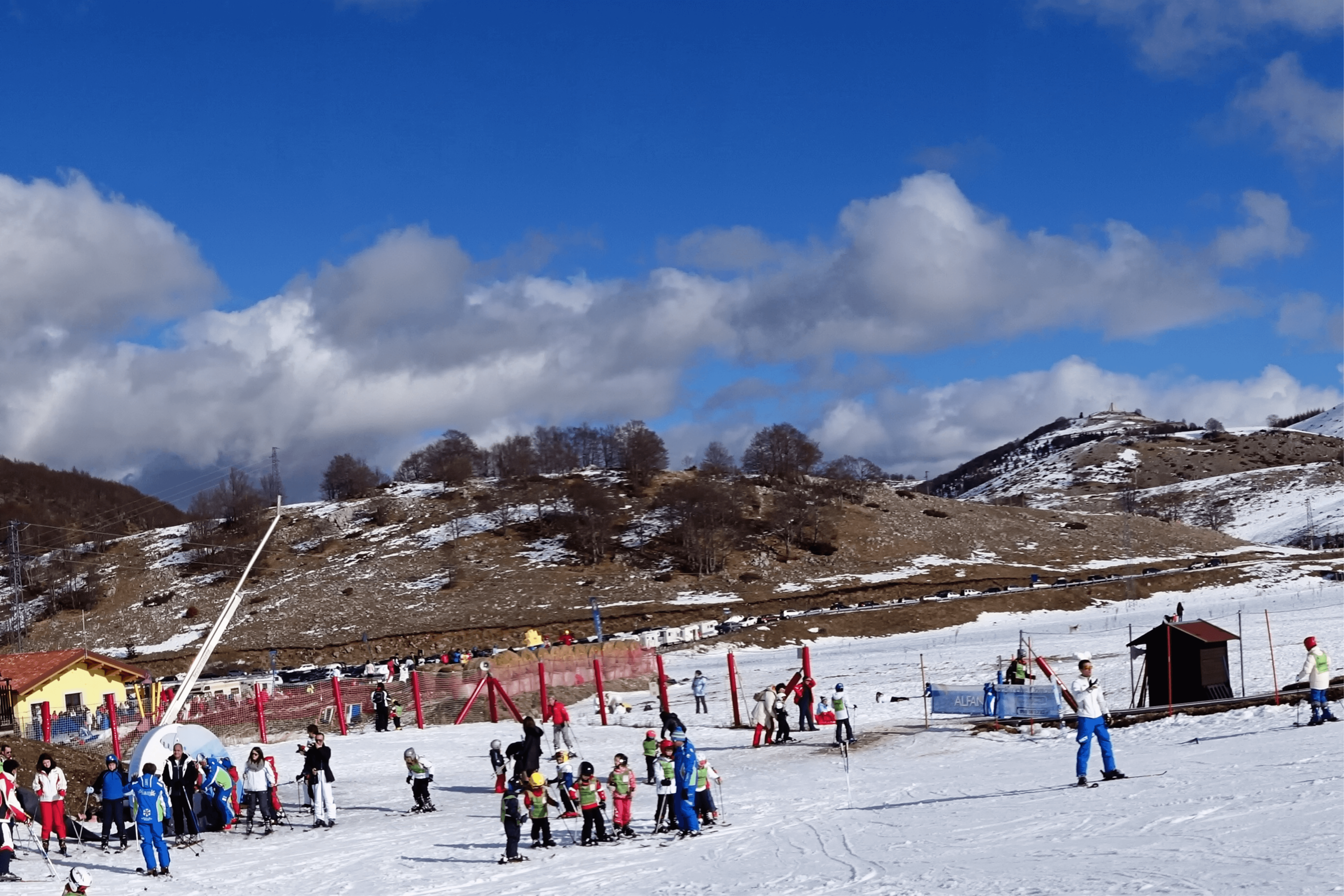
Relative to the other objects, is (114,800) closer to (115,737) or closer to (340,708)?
(115,737)

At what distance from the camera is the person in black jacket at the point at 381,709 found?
35344 mm

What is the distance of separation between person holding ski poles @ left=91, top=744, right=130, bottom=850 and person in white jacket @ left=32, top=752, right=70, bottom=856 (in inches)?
26.1

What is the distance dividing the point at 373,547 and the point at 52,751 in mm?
87143

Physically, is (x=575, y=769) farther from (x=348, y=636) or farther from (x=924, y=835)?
(x=348, y=636)

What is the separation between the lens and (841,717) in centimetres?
2577

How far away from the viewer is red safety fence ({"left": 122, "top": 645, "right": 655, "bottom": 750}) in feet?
123

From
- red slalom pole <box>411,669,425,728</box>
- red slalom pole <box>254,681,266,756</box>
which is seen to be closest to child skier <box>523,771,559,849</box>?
red slalom pole <box>411,669,425,728</box>

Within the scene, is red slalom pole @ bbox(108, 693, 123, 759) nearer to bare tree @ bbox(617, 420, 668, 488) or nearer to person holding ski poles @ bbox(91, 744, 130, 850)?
person holding ski poles @ bbox(91, 744, 130, 850)

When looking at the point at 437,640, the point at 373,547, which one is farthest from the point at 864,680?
the point at 373,547

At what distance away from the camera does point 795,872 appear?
15.1m

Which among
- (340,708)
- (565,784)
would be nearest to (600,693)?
(340,708)

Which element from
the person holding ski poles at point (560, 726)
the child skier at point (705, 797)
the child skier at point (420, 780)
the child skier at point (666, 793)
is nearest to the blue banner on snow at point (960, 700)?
the person holding ski poles at point (560, 726)

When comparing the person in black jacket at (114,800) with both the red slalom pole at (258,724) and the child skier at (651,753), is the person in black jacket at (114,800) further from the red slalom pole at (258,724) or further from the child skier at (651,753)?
the red slalom pole at (258,724)

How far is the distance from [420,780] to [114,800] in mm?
5130
